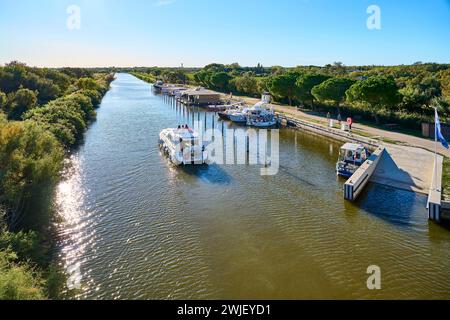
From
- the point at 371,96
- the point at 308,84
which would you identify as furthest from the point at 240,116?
the point at 371,96

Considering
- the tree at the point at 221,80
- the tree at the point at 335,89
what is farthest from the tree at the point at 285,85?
A: the tree at the point at 221,80

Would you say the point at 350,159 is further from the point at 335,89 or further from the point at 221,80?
the point at 221,80

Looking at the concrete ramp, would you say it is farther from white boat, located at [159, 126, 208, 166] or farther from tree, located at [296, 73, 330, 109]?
tree, located at [296, 73, 330, 109]

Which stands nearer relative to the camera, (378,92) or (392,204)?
(392,204)

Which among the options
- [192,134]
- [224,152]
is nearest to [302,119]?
[224,152]

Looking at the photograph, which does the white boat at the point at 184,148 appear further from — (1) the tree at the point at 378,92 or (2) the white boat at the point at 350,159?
(1) the tree at the point at 378,92
